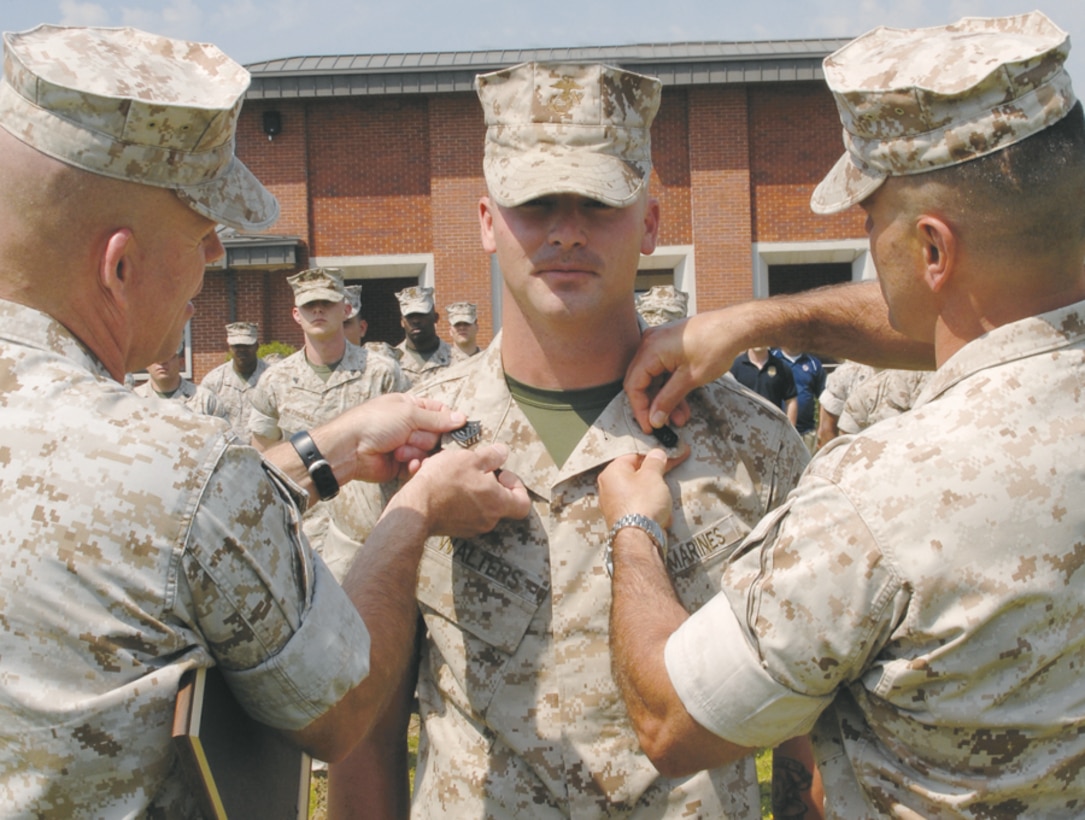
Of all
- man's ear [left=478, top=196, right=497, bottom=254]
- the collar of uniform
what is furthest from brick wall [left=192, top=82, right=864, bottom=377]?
the collar of uniform

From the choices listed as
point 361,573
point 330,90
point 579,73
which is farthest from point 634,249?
point 330,90

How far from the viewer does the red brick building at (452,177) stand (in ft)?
72.6

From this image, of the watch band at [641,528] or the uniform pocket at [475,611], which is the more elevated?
the watch band at [641,528]

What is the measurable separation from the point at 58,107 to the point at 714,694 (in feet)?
5.15

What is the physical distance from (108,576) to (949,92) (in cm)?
166

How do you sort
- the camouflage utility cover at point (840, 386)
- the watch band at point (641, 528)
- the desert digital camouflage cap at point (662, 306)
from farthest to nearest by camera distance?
the desert digital camouflage cap at point (662, 306), the camouflage utility cover at point (840, 386), the watch band at point (641, 528)

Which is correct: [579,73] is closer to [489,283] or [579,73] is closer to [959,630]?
[959,630]

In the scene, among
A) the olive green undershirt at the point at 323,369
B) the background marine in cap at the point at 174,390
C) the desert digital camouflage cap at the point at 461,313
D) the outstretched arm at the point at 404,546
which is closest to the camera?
the outstretched arm at the point at 404,546

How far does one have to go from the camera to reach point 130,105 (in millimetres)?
1854

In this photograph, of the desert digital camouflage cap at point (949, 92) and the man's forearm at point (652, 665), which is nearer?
the desert digital camouflage cap at point (949, 92)

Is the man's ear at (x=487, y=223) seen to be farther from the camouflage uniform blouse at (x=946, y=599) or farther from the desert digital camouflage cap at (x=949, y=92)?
the camouflage uniform blouse at (x=946, y=599)

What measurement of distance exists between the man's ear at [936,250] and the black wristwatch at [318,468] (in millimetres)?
1604

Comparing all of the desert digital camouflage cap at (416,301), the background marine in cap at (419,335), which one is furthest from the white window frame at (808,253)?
the desert digital camouflage cap at (416,301)

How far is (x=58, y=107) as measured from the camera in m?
1.83
